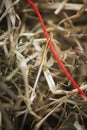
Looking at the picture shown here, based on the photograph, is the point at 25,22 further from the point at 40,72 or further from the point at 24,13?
the point at 40,72

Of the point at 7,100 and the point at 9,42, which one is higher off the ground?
the point at 9,42

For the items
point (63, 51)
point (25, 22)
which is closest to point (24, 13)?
point (25, 22)

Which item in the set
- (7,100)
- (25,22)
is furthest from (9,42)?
(7,100)

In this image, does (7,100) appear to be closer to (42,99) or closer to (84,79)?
(42,99)

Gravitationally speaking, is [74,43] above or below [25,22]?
below

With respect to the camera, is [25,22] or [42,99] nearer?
[42,99]

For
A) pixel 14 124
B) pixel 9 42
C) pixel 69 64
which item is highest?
pixel 9 42

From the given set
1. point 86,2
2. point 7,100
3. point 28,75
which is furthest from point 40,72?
point 86,2

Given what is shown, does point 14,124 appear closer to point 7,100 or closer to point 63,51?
point 7,100
